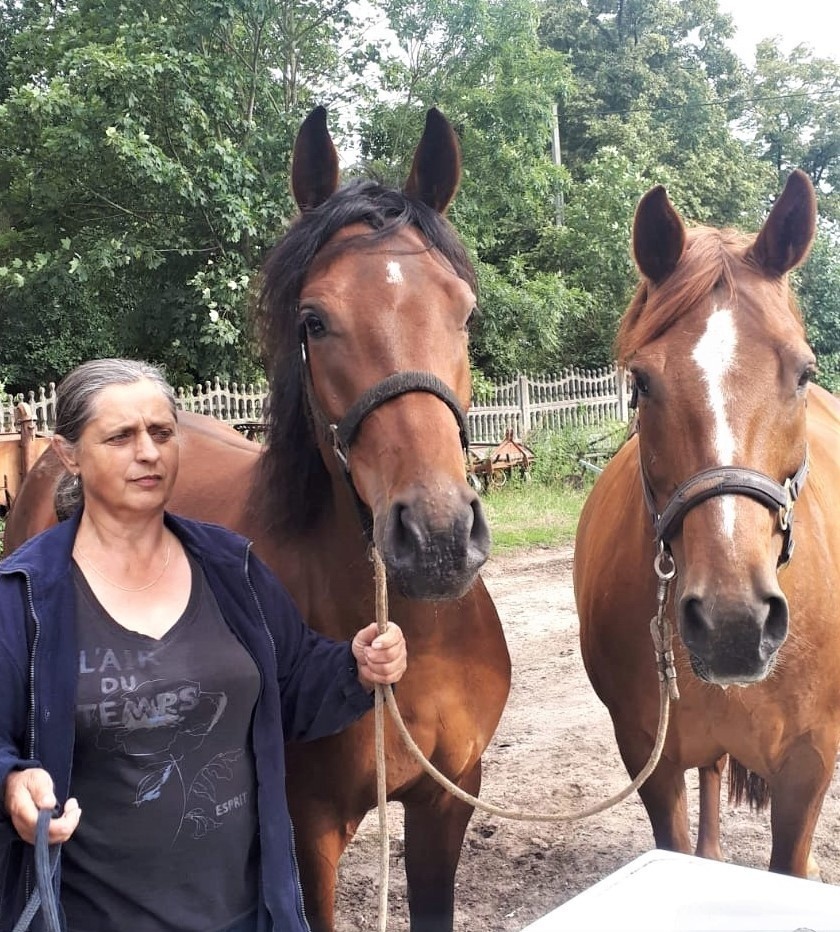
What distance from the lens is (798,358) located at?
6.20 feet

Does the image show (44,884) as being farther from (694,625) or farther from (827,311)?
(827,311)

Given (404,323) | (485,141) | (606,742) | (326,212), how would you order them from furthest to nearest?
(485,141)
(606,742)
(326,212)
(404,323)

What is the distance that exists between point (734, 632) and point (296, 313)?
1210 mm

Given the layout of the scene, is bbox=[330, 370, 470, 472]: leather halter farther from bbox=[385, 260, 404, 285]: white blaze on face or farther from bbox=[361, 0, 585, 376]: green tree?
bbox=[361, 0, 585, 376]: green tree

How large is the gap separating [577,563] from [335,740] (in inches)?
76.0

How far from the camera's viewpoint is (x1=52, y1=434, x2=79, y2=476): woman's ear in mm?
1662

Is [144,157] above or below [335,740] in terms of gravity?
above

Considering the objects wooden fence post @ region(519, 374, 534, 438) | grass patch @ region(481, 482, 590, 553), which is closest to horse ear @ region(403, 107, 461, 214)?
grass patch @ region(481, 482, 590, 553)

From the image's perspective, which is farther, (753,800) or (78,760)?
(753,800)

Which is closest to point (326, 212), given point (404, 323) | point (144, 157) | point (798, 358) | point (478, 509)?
point (404, 323)

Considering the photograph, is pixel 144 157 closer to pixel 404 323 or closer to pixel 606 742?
pixel 606 742

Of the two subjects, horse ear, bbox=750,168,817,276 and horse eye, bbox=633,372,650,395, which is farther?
horse ear, bbox=750,168,817,276

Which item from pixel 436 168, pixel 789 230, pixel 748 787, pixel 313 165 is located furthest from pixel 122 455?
pixel 748 787

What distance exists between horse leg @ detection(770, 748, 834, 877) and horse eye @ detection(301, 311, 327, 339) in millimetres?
1715
